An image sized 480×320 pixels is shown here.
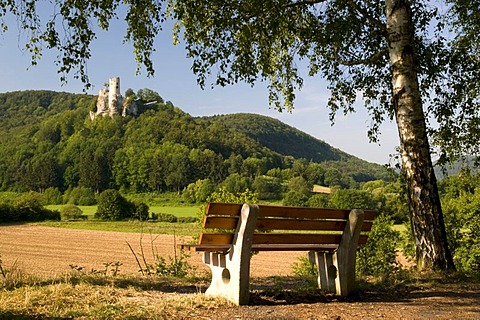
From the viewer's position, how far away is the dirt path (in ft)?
98.9

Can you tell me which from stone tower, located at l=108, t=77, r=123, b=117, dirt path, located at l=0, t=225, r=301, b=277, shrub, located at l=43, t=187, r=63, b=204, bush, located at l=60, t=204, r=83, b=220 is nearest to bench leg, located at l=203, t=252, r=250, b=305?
dirt path, located at l=0, t=225, r=301, b=277

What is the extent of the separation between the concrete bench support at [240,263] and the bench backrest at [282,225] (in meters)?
0.12

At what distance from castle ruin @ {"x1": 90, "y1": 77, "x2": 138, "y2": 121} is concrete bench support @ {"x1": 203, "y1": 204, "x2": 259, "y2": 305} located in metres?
160

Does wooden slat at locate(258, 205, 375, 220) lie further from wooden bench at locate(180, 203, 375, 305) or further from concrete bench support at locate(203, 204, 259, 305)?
concrete bench support at locate(203, 204, 259, 305)

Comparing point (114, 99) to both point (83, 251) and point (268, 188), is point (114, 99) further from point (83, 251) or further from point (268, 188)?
point (83, 251)

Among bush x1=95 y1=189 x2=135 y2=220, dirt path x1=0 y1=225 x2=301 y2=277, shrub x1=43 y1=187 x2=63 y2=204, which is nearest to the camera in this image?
dirt path x1=0 y1=225 x2=301 y2=277

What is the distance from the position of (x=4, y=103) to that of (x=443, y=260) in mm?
191340

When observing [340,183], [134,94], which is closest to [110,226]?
[340,183]

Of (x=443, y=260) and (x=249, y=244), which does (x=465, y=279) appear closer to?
(x=443, y=260)

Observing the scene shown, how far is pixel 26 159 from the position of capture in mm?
124625

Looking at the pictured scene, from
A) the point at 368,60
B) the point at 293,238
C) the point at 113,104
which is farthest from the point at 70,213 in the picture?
the point at 113,104

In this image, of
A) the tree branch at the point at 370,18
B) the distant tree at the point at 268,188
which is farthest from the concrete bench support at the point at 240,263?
the distant tree at the point at 268,188

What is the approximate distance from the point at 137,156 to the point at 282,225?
4844 inches

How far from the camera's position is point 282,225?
18.7 ft
